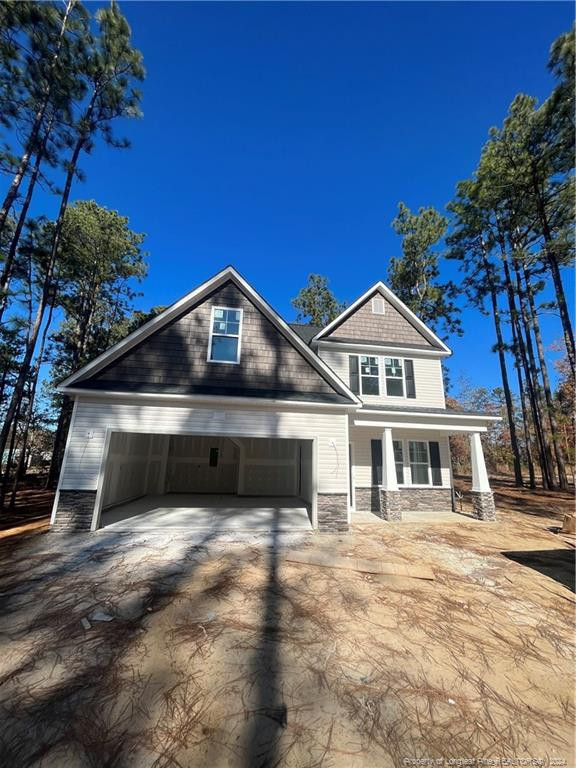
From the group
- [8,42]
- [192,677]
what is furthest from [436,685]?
[8,42]

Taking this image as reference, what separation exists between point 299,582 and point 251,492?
25.9ft

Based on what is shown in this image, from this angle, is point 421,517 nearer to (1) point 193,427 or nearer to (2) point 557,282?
(1) point 193,427

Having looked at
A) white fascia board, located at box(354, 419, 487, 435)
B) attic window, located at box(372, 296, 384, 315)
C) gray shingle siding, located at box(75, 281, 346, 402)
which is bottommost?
white fascia board, located at box(354, 419, 487, 435)

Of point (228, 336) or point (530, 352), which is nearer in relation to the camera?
point (228, 336)

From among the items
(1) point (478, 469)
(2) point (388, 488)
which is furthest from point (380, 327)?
(2) point (388, 488)

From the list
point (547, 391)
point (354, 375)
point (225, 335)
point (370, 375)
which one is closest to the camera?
point (225, 335)

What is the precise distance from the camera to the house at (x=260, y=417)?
7.56 metres

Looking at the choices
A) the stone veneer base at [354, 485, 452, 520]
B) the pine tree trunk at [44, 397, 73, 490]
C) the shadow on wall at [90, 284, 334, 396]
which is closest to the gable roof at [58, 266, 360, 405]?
the shadow on wall at [90, 284, 334, 396]

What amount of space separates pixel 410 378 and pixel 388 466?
411 cm

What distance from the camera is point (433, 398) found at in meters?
12.1

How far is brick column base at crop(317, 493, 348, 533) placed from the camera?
25.3 feet

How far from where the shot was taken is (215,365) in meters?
8.58

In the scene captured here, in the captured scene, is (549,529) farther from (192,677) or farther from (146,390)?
(146,390)

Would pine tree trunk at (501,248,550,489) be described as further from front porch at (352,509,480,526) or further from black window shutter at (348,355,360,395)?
black window shutter at (348,355,360,395)
